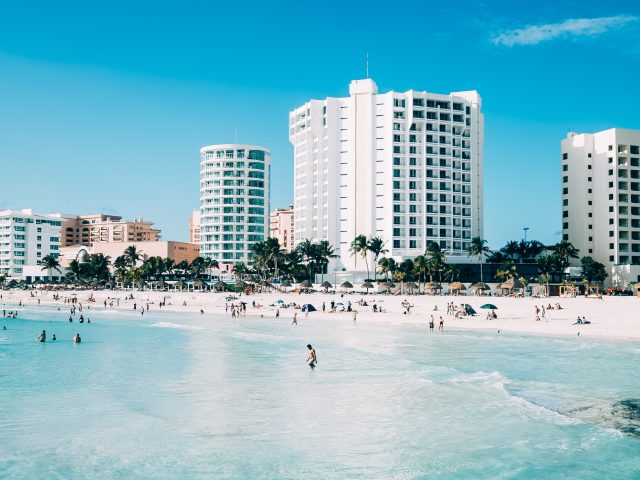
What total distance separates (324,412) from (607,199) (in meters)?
115

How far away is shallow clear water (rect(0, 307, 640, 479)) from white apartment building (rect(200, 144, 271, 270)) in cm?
12826

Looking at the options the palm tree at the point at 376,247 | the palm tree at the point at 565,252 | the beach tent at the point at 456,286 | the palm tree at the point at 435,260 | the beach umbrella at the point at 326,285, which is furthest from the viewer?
the palm tree at the point at 376,247

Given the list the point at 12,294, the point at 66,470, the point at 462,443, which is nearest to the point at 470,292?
the point at 462,443

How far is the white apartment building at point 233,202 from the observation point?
6998 inches

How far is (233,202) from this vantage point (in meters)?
179

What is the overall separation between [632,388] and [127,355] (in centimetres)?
3340

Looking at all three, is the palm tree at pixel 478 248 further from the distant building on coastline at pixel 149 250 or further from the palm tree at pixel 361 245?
the distant building on coastline at pixel 149 250

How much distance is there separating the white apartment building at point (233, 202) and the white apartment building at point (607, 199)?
8566 cm

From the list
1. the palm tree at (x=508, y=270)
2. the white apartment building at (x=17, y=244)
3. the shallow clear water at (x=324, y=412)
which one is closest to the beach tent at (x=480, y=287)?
the palm tree at (x=508, y=270)

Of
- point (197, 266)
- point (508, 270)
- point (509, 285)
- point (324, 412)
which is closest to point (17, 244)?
point (197, 266)

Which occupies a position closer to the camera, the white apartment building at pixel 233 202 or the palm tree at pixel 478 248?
the palm tree at pixel 478 248

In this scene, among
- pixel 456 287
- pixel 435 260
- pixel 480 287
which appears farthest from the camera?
pixel 435 260

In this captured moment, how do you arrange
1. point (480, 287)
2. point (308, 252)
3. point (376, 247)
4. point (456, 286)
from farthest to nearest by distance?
point (308, 252) → point (376, 247) → point (480, 287) → point (456, 286)

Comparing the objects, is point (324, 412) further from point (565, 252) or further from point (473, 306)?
point (565, 252)
